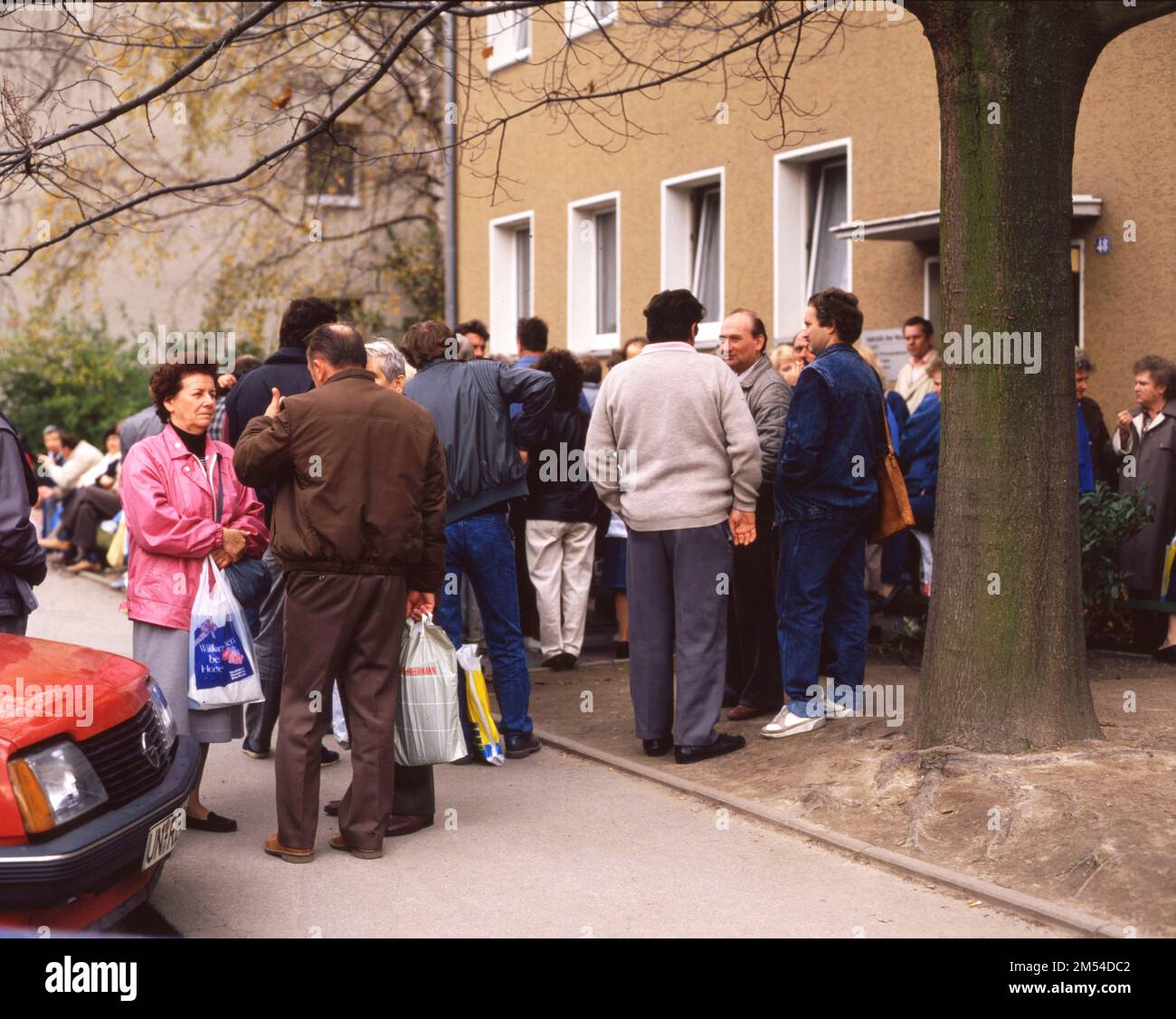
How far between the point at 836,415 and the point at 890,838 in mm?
2339

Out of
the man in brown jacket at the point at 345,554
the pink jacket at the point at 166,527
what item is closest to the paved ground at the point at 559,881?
the man in brown jacket at the point at 345,554

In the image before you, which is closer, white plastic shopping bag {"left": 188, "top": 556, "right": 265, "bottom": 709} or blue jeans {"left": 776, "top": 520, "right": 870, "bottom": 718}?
white plastic shopping bag {"left": 188, "top": 556, "right": 265, "bottom": 709}

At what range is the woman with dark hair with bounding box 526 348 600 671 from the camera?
10.2 meters

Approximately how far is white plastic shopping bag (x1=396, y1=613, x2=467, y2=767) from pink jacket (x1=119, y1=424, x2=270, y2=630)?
897 millimetres

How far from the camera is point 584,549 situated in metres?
10.4

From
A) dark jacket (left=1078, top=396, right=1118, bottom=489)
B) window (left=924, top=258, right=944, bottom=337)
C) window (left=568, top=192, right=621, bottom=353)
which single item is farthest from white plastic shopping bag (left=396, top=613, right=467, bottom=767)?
window (left=568, top=192, right=621, bottom=353)

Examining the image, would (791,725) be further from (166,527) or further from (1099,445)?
(1099,445)

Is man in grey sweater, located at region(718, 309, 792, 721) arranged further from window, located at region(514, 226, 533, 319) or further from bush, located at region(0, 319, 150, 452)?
bush, located at region(0, 319, 150, 452)

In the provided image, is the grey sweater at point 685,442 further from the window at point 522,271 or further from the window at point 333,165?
the window at point 522,271

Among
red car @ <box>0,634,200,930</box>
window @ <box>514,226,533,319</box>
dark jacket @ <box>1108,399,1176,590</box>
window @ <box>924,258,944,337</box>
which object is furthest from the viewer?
window @ <box>514,226,533,319</box>

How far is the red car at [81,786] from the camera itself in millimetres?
4309

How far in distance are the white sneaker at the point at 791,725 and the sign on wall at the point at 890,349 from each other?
598 centimetres

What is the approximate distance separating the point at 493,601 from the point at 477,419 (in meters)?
0.89

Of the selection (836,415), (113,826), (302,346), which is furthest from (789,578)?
(113,826)
